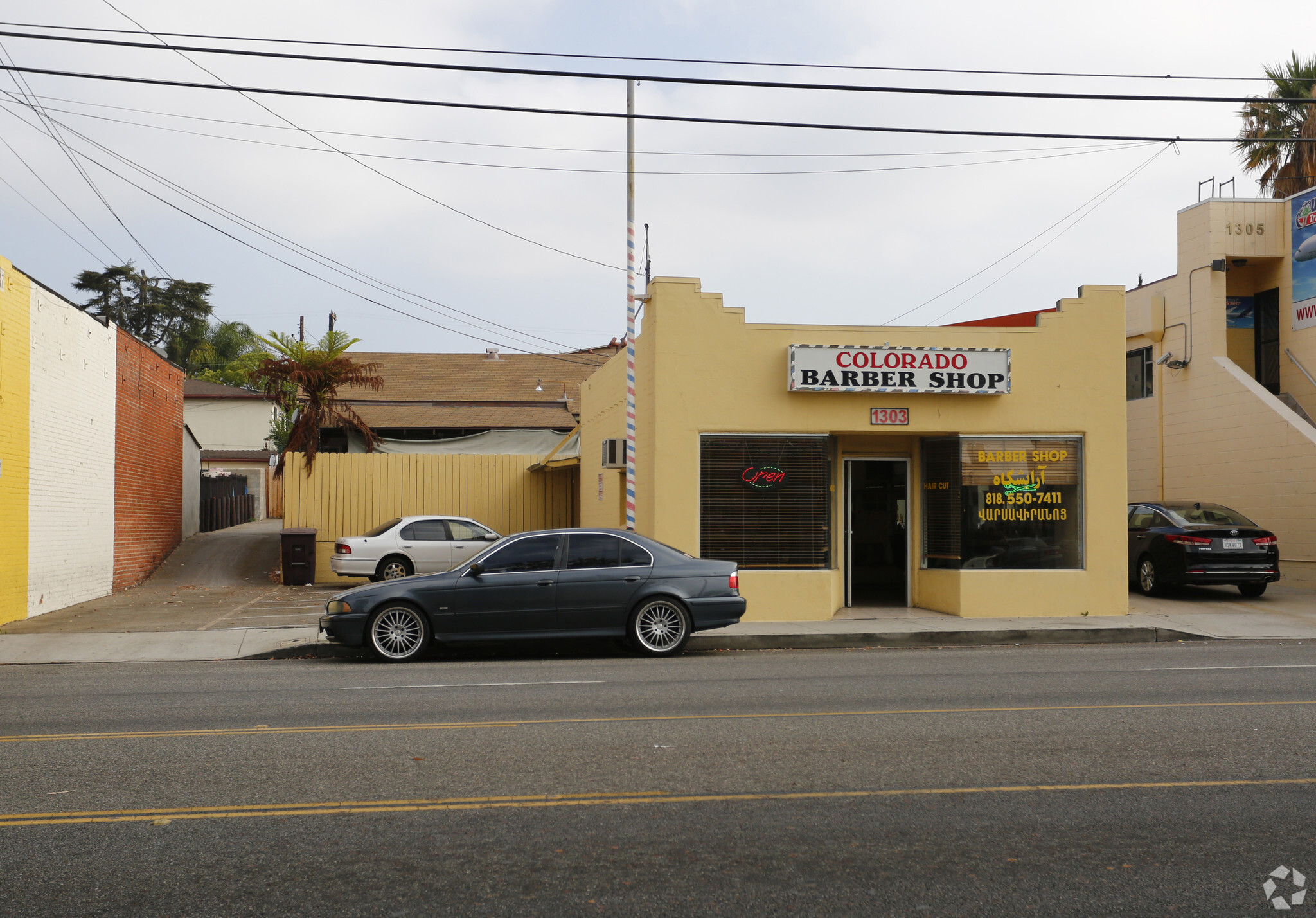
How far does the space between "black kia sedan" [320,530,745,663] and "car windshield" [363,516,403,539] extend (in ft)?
26.0

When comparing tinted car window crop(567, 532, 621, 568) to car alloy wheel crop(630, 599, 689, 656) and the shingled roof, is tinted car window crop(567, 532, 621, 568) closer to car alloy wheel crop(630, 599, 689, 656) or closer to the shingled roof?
car alloy wheel crop(630, 599, 689, 656)

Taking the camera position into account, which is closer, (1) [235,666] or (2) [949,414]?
(1) [235,666]

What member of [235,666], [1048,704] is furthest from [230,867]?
[235,666]

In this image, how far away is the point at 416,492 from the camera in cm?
2294

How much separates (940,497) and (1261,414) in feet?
28.6

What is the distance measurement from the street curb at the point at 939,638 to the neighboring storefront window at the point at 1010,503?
173cm

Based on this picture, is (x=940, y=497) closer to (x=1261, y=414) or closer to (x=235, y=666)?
(x=1261, y=414)

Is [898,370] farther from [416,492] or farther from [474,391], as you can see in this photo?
[474,391]

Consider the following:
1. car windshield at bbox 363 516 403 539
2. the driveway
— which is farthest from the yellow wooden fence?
car windshield at bbox 363 516 403 539

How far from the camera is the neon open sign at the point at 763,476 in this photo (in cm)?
1553

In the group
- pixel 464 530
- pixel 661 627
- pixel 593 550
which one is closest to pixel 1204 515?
pixel 661 627

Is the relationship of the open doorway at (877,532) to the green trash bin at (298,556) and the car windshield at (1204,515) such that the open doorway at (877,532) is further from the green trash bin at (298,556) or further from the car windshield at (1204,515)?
the green trash bin at (298,556)

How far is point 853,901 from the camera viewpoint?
14.2ft

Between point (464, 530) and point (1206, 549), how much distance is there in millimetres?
12903
